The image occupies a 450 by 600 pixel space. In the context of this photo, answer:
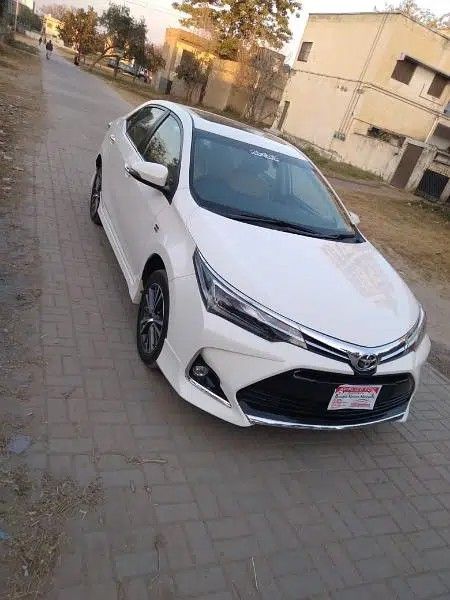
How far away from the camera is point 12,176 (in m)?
6.64

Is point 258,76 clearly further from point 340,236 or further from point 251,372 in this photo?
point 251,372

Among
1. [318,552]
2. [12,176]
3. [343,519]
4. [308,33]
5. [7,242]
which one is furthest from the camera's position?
[308,33]

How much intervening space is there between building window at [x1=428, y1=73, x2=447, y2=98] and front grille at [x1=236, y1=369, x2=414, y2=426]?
27410 mm

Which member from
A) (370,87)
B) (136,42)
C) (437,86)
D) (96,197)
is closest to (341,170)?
(370,87)

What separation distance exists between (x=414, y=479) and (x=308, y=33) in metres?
31.6

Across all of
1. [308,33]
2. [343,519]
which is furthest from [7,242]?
[308,33]

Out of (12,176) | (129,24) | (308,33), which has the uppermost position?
(308,33)

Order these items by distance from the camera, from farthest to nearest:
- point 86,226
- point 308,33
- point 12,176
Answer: point 308,33, point 12,176, point 86,226

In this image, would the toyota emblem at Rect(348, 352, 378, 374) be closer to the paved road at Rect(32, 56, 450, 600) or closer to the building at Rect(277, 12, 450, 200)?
the paved road at Rect(32, 56, 450, 600)

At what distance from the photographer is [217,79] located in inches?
1578

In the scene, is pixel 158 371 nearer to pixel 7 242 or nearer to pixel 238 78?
Result: pixel 7 242

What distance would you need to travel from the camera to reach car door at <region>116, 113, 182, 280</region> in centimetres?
354

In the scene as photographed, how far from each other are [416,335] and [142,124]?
3.42m

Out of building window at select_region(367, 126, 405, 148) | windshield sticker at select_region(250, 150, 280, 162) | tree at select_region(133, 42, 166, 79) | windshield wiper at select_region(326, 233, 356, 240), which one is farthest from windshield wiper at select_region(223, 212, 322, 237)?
tree at select_region(133, 42, 166, 79)
